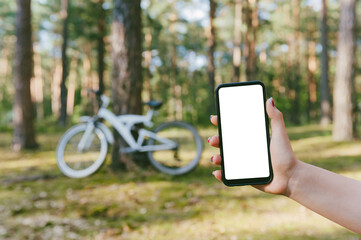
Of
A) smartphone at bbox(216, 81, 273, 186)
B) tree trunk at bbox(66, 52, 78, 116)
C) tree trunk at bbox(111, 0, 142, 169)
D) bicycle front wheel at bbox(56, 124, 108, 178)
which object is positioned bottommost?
bicycle front wheel at bbox(56, 124, 108, 178)

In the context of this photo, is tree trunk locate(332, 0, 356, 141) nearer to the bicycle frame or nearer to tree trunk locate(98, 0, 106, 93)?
the bicycle frame

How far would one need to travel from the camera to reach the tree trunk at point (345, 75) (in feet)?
29.7

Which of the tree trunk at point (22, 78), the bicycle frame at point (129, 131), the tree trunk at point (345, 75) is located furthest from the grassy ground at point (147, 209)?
the tree trunk at point (345, 75)

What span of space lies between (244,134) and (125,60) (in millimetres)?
4528

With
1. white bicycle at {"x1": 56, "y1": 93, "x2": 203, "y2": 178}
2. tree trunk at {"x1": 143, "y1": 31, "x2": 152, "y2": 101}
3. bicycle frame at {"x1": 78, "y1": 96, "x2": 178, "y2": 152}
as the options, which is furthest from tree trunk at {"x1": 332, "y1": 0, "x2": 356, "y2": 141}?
tree trunk at {"x1": 143, "y1": 31, "x2": 152, "y2": 101}

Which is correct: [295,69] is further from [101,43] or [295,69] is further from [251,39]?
[101,43]

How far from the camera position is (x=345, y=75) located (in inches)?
362

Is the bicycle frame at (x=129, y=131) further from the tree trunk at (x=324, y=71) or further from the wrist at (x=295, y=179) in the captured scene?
the tree trunk at (x=324, y=71)

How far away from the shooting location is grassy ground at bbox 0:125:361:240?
3.23 m

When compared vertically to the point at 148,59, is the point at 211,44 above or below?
below

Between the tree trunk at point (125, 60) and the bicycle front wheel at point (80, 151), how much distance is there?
33 cm

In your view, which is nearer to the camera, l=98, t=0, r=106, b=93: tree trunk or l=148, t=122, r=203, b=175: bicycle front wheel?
l=148, t=122, r=203, b=175: bicycle front wheel

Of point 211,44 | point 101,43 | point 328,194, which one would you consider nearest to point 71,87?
point 101,43

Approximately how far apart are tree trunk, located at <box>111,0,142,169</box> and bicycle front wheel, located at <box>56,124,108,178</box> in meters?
0.33
